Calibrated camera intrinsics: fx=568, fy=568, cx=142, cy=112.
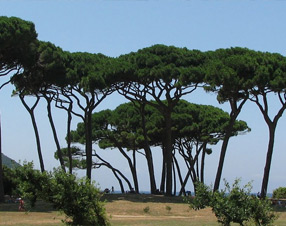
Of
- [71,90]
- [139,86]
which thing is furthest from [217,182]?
[71,90]

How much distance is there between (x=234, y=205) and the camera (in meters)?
14.0

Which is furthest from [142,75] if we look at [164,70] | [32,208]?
[32,208]

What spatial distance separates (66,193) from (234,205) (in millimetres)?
4188

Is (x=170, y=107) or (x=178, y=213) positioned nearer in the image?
(x=178, y=213)

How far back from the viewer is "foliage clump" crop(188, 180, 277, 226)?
45.8 feet

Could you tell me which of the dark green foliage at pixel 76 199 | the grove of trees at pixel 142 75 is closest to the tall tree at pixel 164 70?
the grove of trees at pixel 142 75

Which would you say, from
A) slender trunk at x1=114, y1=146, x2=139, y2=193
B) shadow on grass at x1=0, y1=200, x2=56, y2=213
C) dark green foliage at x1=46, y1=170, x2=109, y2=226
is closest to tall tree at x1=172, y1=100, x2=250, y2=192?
slender trunk at x1=114, y1=146, x2=139, y2=193

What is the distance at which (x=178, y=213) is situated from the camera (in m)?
26.0

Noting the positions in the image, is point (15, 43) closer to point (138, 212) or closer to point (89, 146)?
point (89, 146)

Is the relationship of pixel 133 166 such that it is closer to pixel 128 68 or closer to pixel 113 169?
pixel 113 169

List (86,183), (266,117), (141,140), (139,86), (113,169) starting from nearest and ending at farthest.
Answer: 1. (86,183)
2. (266,117)
3. (139,86)
4. (141,140)
5. (113,169)

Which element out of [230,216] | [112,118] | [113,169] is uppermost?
[112,118]

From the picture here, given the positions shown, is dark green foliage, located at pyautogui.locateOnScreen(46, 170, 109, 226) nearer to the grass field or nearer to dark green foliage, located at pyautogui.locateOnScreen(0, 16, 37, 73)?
the grass field

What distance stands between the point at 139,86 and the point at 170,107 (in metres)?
2.31
